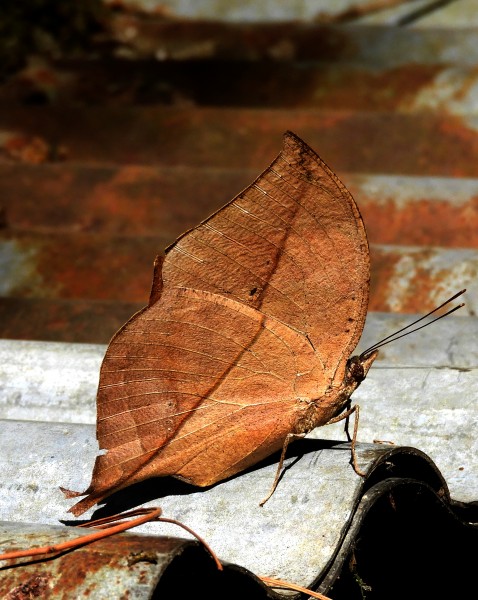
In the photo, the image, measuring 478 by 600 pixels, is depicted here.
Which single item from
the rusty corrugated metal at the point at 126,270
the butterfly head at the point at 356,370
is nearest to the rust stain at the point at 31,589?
the butterfly head at the point at 356,370

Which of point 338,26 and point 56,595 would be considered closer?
point 56,595

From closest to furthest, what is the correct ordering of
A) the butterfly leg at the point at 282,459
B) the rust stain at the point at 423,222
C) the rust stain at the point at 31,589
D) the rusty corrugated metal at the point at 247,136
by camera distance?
1. the rust stain at the point at 31,589
2. the butterfly leg at the point at 282,459
3. the rust stain at the point at 423,222
4. the rusty corrugated metal at the point at 247,136

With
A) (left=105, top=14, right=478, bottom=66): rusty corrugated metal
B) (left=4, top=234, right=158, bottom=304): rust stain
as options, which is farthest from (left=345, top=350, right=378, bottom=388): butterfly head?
(left=105, top=14, right=478, bottom=66): rusty corrugated metal

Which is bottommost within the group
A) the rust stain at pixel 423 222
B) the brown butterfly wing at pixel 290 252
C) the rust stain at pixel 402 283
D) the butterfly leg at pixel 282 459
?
the butterfly leg at pixel 282 459

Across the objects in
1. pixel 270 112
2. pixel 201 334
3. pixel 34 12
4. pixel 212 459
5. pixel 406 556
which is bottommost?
pixel 406 556

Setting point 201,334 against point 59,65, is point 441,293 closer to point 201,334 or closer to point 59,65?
point 201,334

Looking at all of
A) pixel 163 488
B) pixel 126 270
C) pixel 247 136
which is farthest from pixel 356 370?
pixel 247 136

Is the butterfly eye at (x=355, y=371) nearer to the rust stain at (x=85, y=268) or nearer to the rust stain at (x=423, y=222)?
the rust stain at (x=85, y=268)

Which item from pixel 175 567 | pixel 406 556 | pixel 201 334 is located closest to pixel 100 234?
pixel 201 334
